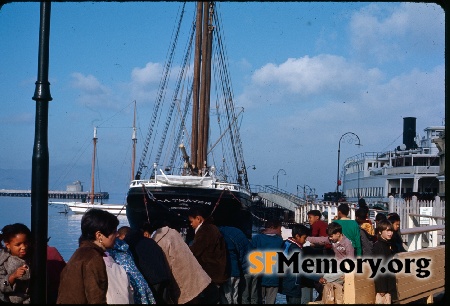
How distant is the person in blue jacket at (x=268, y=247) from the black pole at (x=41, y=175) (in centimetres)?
392

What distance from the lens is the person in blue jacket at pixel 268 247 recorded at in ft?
27.8

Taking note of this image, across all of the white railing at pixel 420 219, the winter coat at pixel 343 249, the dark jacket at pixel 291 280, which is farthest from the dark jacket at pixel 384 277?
the white railing at pixel 420 219

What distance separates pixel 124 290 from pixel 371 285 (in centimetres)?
363

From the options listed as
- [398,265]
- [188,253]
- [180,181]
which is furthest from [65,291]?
[180,181]

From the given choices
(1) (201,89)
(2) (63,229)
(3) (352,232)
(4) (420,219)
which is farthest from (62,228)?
(3) (352,232)

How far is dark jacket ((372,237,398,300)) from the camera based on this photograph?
24.6ft

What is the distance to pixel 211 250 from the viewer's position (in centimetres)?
797

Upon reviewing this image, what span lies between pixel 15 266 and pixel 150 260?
1.45 m

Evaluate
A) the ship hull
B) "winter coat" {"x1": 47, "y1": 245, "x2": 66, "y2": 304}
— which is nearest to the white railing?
the ship hull

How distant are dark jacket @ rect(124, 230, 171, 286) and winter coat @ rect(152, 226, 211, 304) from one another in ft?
0.95

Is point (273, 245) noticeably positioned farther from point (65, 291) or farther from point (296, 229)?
point (65, 291)

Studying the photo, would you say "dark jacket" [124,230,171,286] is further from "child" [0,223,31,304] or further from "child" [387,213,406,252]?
"child" [387,213,406,252]

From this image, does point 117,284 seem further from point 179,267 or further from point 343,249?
point 343,249

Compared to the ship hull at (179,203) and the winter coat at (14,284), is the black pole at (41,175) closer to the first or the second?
the winter coat at (14,284)
